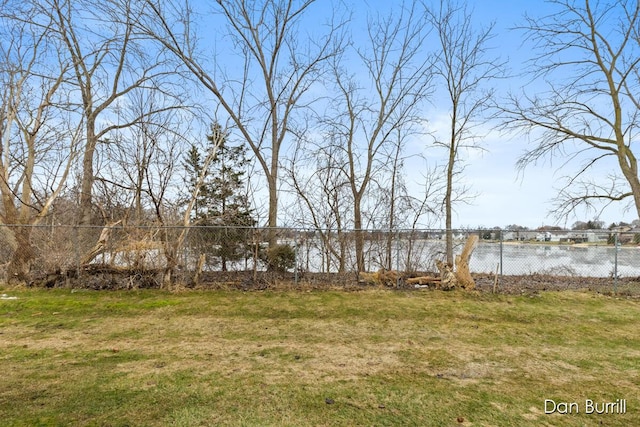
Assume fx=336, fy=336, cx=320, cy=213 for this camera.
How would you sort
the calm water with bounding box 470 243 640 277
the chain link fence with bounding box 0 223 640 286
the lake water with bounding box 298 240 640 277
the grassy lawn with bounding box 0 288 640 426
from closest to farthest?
the grassy lawn with bounding box 0 288 640 426, the chain link fence with bounding box 0 223 640 286, the lake water with bounding box 298 240 640 277, the calm water with bounding box 470 243 640 277

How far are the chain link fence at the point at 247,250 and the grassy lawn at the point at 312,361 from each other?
1162 mm

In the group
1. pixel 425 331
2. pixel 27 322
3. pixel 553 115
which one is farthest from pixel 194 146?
pixel 553 115

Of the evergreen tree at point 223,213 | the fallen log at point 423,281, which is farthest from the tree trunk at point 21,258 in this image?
the fallen log at point 423,281

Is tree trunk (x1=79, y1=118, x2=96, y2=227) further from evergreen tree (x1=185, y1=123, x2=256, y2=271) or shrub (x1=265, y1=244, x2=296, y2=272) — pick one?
shrub (x1=265, y1=244, x2=296, y2=272)

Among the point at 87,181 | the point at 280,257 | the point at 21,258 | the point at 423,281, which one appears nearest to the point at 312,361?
the point at 280,257

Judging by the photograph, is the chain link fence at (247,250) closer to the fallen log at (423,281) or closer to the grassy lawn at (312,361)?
the fallen log at (423,281)

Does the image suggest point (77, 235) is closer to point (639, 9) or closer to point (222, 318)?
point (222, 318)

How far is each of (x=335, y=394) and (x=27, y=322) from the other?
5.59m

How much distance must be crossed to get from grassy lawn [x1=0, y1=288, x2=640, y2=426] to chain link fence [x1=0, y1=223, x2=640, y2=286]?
116 centimetres

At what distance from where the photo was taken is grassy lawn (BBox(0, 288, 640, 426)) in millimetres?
2775

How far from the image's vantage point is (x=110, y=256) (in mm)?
8039

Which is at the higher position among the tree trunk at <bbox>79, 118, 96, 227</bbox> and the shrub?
the tree trunk at <bbox>79, 118, 96, 227</bbox>

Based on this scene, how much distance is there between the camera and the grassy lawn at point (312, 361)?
9.11 feet

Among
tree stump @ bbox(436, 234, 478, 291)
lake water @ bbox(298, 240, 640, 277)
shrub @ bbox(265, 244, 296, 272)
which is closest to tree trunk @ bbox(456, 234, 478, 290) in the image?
tree stump @ bbox(436, 234, 478, 291)
